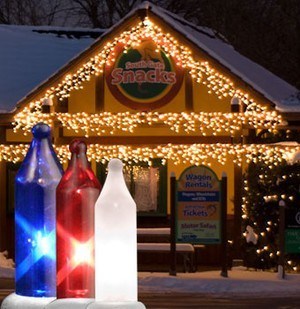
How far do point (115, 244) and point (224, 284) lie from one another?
13780 millimetres

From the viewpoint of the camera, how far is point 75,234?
2949 mm

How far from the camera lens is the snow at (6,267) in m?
18.2

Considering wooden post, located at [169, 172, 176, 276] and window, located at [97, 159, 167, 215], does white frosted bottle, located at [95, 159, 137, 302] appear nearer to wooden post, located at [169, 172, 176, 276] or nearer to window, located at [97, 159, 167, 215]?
wooden post, located at [169, 172, 176, 276]

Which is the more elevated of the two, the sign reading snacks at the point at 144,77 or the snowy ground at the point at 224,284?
the sign reading snacks at the point at 144,77

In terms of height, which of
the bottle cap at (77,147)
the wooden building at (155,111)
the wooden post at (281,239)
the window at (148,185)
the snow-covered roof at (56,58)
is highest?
the snow-covered roof at (56,58)

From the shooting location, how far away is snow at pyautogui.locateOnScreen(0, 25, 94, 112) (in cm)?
2355

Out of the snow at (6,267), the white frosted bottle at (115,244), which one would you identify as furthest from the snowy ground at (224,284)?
the white frosted bottle at (115,244)

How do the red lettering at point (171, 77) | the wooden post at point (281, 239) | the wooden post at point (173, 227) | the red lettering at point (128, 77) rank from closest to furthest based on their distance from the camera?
1. the wooden post at point (281, 239)
2. the wooden post at point (173, 227)
3. the red lettering at point (171, 77)
4. the red lettering at point (128, 77)

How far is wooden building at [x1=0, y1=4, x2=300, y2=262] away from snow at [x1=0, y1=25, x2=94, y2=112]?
1.78 metres

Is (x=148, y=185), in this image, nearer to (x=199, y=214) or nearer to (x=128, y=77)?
(x=128, y=77)

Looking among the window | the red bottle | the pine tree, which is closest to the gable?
the pine tree

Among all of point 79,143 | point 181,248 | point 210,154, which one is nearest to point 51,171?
point 79,143

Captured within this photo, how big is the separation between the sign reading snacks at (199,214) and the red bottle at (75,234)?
A: 585 inches

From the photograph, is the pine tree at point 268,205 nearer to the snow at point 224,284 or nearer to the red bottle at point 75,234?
the snow at point 224,284
